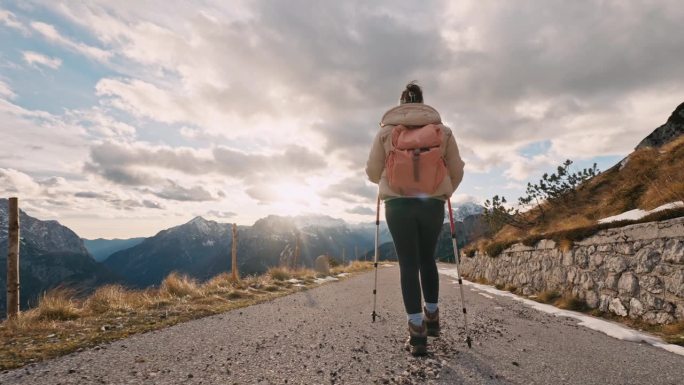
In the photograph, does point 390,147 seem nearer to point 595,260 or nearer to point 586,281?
point 595,260

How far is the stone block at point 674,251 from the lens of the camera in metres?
5.45

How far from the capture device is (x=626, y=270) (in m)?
6.62

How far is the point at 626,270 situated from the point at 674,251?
3.81ft

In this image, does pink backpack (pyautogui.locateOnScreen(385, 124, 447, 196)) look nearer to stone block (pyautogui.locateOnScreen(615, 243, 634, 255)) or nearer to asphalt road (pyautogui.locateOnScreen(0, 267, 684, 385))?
asphalt road (pyautogui.locateOnScreen(0, 267, 684, 385))

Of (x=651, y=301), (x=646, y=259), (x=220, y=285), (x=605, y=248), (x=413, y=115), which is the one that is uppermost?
(x=413, y=115)

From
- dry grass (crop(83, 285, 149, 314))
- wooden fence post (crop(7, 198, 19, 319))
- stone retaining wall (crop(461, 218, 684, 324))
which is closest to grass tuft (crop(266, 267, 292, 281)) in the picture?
dry grass (crop(83, 285, 149, 314))

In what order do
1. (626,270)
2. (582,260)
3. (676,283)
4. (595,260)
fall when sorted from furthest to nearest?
(582,260) → (595,260) → (626,270) → (676,283)

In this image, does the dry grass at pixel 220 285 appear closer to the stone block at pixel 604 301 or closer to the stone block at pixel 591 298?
the stone block at pixel 591 298

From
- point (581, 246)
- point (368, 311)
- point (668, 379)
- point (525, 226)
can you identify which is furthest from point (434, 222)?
point (525, 226)

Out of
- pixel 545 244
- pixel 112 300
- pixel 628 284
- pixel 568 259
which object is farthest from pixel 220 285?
pixel 628 284

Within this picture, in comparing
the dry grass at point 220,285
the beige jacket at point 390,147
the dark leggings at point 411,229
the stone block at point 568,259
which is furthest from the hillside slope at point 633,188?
the dry grass at point 220,285

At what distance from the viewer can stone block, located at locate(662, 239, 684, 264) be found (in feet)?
17.9

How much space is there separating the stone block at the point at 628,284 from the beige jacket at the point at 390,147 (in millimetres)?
4750

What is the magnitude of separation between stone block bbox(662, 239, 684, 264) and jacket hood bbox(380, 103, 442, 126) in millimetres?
4667
